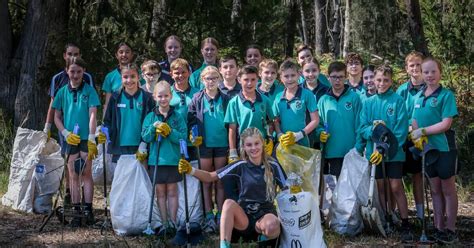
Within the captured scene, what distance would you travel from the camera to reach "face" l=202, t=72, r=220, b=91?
6.41 m

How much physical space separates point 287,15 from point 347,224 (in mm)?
12653

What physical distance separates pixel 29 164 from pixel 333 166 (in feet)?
11.3

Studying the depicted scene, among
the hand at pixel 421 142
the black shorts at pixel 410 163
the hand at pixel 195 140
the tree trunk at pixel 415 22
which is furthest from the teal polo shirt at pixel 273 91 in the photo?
the tree trunk at pixel 415 22

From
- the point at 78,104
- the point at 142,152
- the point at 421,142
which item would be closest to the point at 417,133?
the point at 421,142

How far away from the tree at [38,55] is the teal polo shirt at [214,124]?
11.9ft

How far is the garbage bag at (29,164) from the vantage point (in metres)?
7.48

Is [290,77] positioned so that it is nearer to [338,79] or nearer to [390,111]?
[338,79]

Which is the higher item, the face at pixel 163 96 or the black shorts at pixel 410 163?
the face at pixel 163 96

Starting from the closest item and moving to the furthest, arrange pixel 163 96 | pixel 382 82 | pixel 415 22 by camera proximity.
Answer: pixel 163 96, pixel 382 82, pixel 415 22

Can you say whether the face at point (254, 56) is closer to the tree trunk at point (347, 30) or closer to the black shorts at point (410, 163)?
the black shorts at point (410, 163)

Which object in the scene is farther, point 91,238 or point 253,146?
point 91,238

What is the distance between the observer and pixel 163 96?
20.2 feet

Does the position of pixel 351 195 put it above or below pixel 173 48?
below

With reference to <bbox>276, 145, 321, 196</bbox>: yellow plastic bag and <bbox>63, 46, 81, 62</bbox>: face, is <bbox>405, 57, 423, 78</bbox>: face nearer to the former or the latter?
<bbox>276, 145, 321, 196</bbox>: yellow plastic bag
